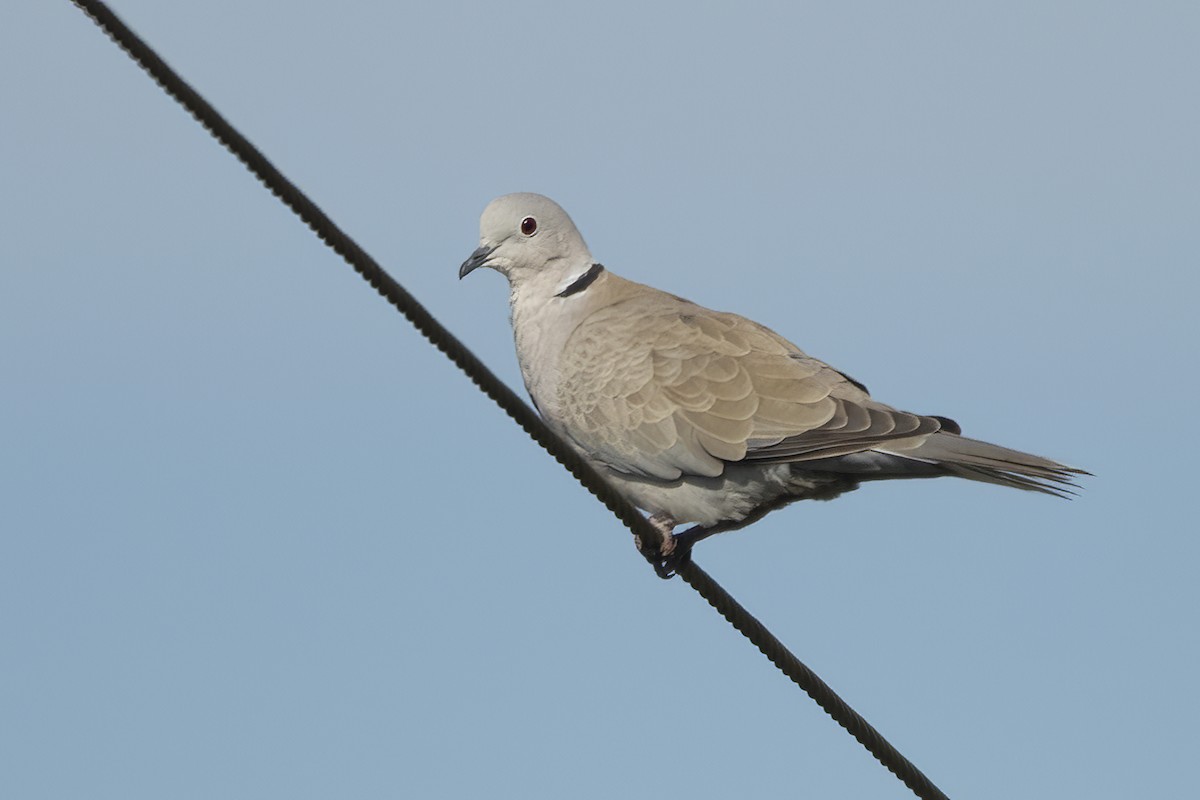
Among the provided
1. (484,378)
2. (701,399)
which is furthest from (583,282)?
(484,378)

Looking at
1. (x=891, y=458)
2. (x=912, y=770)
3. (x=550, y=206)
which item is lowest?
(x=912, y=770)

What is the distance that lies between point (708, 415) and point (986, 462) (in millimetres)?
1135

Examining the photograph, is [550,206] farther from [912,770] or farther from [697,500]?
[912,770]

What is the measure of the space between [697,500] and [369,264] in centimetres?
229

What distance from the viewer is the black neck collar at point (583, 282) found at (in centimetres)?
667


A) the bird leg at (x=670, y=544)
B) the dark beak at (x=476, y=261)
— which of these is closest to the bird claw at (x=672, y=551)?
the bird leg at (x=670, y=544)

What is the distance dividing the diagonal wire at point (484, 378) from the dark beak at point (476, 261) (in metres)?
1.72

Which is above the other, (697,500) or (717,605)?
(697,500)

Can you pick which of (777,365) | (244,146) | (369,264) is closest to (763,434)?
(777,365)

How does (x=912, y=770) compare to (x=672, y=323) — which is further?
(x=672, y=323)

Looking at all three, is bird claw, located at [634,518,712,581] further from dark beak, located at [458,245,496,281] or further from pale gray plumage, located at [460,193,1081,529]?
dark beak, located at [458,245,496,281]

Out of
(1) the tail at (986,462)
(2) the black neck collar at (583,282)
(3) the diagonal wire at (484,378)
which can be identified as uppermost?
(2) the black neck collar at (583,282)

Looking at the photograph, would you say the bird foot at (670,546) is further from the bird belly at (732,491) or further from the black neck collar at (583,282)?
the black neck collar at (583,282)

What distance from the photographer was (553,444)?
4.30m
